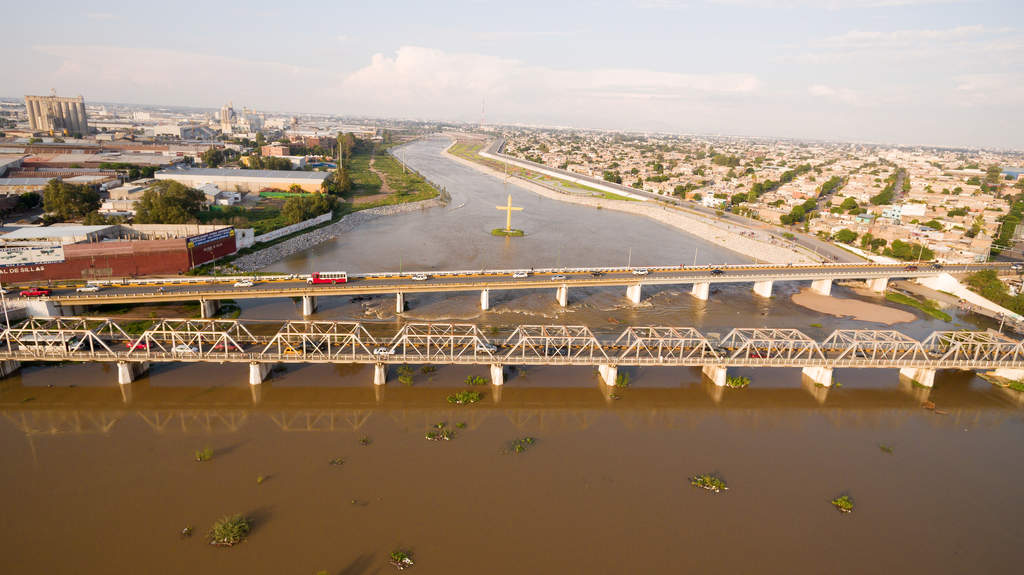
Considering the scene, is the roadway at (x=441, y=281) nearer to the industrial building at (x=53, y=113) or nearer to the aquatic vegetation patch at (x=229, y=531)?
the aquatic vegetation patch at (x=229, y=531)

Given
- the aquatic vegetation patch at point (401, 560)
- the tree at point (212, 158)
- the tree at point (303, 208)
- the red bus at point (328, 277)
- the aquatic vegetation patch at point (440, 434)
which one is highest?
the tree at point (212, 158)

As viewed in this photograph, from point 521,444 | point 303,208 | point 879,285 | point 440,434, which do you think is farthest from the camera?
point 303,208

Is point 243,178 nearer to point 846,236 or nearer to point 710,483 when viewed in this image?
point 710,483

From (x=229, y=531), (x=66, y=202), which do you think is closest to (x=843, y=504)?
(x=229, y=531)

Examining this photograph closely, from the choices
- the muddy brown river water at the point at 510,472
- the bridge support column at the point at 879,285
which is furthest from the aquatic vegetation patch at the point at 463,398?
the bridge support column at the point at 879,285

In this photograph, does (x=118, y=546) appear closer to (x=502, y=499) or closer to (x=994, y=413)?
(x=502, y=499)

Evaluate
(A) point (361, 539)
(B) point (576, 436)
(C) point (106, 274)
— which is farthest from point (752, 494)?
(C) point (106, 274)
